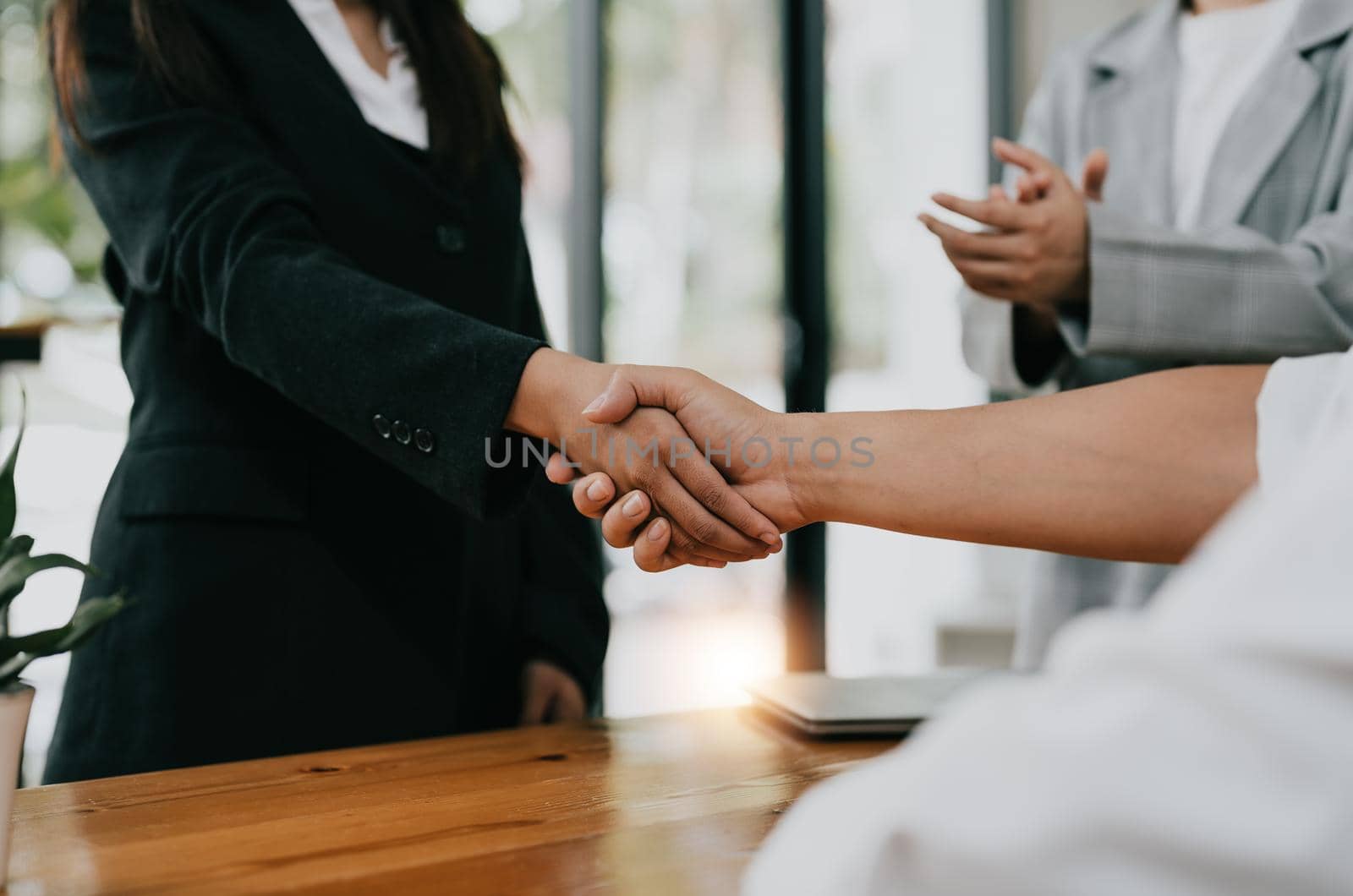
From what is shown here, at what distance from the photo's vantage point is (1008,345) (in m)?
1.25

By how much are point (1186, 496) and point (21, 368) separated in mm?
2221

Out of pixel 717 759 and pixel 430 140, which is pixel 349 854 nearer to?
pixel 717 759

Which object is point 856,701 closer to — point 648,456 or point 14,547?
point 648,456

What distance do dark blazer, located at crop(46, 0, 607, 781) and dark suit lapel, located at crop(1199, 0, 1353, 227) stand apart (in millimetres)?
859

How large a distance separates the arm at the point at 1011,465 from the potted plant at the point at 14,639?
1.58ft

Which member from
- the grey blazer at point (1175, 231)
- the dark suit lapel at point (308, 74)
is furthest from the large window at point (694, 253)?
the dark suit lapel at point (308, 74)

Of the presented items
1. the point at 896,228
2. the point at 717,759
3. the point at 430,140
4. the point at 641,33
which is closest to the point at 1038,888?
the point at 717,759

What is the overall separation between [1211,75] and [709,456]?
865mm

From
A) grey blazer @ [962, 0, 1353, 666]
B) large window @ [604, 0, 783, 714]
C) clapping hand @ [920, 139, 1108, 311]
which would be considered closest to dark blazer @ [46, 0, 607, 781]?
clapping hand @ [920, 139, 1108, 311]

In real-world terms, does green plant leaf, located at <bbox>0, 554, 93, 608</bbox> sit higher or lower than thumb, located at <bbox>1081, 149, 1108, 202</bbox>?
lower

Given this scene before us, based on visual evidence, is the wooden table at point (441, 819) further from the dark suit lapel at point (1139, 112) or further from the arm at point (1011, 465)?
the dark suit lapel at point (1139, 112)

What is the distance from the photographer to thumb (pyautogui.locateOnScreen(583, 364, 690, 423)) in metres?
0.92

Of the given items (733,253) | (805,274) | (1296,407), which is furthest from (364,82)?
(805,274)

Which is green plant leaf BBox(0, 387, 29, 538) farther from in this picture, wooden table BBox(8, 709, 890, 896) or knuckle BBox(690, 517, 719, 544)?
knuckle BBox(690, 517, 719, 544)
